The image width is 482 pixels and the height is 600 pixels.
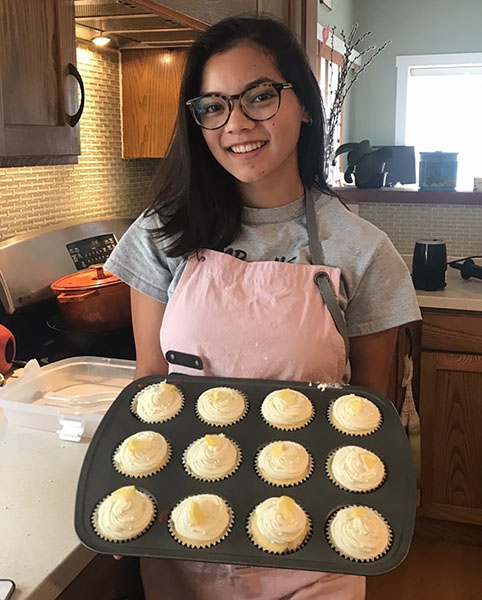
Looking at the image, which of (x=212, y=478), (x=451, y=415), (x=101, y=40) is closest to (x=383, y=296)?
(x=212, y=478)

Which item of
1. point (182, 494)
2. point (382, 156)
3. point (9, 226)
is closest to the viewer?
point (182, 494)

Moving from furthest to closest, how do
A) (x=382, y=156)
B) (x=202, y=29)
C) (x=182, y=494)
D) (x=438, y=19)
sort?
(x=438, y=19) < (x=382, y=156) < (x=202, y=29) < (x=182, y=494)

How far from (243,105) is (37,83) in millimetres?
363

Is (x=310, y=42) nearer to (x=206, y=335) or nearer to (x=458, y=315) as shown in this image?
(x=458, y=315)

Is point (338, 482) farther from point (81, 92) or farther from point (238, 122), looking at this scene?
point (81, 92)

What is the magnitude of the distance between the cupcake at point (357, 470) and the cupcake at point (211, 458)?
14 centimetres

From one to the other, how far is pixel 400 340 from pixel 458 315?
20 centimetres

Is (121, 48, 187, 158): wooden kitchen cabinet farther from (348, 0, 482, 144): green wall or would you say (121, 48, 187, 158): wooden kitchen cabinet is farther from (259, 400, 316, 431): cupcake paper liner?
(348, 0, 482, 144): green wall

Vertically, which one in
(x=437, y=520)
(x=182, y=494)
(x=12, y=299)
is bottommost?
(x=437, y=520)

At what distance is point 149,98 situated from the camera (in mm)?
1904

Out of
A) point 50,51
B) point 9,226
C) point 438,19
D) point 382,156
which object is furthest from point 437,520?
point 438,19

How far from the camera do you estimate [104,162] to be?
1919 mm

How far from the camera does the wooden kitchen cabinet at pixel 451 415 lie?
6.78ft

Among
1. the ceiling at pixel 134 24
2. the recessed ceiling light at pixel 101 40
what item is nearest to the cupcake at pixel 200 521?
the ceiling at pixel 134 24
